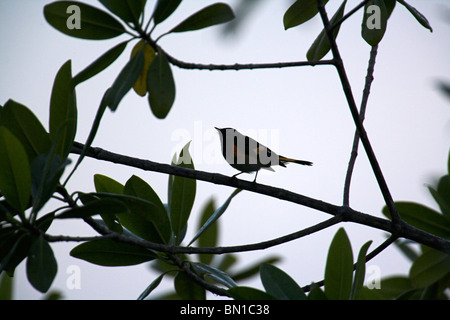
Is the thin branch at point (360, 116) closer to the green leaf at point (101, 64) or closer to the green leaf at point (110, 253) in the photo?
the green leaf at point (110, 253)

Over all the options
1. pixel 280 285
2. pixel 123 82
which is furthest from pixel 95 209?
pixel 280 285

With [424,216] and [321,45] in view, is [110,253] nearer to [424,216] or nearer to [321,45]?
[321,45]

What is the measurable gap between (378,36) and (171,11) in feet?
3.62

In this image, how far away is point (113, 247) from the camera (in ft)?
7.20

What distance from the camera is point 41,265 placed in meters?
1.63

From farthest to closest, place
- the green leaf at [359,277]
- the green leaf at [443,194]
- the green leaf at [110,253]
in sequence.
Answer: the green leaf at [443,194] → the green leaf at [110,253] → the green leaf at [359,277]

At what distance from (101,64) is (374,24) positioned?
4.56 ft

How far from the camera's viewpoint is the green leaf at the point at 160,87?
173 centimetres

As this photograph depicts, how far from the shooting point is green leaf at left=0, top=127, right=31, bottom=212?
1.62m

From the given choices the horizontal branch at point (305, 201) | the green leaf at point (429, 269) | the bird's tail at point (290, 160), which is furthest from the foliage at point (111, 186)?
the bird's tail at point (290, 160)

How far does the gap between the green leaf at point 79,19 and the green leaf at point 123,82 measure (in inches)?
7.9

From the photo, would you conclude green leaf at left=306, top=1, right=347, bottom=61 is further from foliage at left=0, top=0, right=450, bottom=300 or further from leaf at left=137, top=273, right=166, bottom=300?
leaf at left=137, top=273, right=166, bottom=300

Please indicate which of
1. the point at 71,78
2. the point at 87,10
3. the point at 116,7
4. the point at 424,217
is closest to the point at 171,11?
the point at 116,7
